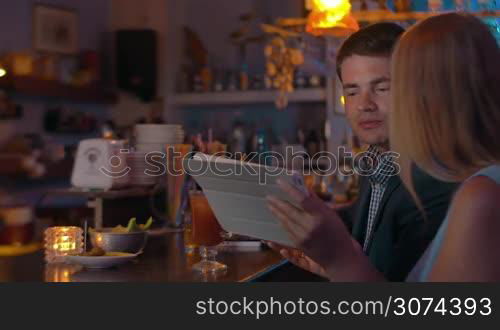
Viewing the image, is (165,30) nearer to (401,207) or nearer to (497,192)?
(401,207)

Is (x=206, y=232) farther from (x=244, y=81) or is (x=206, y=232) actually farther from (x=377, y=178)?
(x=244, y=81)

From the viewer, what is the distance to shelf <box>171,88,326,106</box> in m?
4.94

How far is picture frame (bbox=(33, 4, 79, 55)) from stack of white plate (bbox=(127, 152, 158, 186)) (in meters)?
2.69

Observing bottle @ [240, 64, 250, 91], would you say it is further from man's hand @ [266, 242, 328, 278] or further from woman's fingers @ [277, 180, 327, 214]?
woman's fingers @ [277, 180, 327, 214]

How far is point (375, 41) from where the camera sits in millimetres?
1708

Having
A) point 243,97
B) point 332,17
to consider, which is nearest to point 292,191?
point 332,17

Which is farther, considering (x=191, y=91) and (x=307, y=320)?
A: (x=191, y=91)

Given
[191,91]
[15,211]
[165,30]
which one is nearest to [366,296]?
[15,211]

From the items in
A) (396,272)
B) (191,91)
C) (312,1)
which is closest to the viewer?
(396,272)

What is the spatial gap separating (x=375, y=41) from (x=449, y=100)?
28.0 inches

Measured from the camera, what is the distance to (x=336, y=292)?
3.94 feet

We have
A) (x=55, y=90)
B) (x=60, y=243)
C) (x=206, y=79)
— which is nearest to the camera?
(x=60, y=243)

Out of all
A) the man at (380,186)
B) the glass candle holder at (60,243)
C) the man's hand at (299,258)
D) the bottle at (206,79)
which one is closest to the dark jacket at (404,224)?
the man at (380,186)

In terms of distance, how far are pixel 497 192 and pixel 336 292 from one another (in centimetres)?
35
